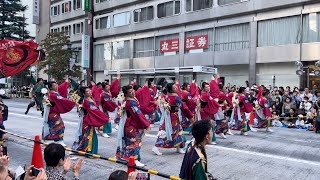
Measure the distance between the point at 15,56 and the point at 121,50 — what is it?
102 feet

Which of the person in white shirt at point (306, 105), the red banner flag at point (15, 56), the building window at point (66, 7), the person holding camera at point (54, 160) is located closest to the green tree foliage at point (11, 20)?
the building window at point (66, 7)

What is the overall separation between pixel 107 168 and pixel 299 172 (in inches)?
153

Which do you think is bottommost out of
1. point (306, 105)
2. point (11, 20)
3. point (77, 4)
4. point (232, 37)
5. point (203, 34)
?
point (306, 105)

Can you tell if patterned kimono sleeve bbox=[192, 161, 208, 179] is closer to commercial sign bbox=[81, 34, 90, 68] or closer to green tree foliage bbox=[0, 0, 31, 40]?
commercial sign bbox=[81, 34, 90, 68]

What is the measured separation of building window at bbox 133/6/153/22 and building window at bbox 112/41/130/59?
3.11 metres

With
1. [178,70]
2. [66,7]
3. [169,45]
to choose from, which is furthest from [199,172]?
[66,7]

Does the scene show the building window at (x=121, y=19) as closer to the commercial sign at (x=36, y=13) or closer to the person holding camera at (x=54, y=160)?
the commercial sign at (x=36, y=13)

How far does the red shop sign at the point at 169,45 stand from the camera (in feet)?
109

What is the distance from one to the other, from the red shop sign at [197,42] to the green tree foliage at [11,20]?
22758mm

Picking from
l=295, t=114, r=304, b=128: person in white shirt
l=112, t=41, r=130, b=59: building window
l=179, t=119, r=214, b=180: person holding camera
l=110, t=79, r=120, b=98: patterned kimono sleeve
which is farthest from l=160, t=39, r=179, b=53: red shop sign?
l=179, t=119, r=214, b=180: person holding camera

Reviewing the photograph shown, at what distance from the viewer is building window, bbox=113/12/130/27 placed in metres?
39.2

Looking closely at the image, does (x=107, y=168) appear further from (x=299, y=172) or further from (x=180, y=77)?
(x=180, y=77)

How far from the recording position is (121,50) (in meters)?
40.5

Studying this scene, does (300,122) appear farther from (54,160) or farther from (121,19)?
(121,19)
